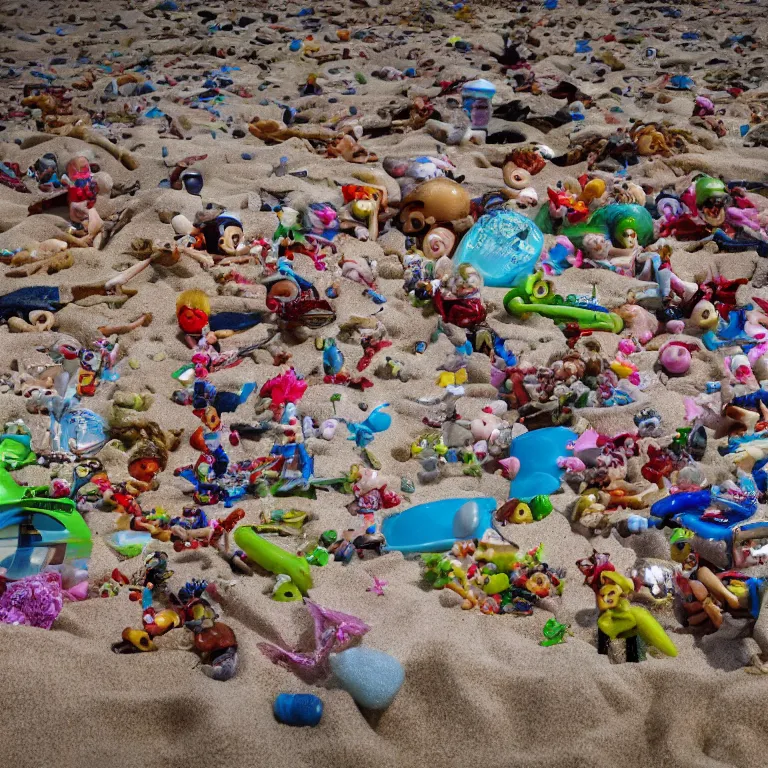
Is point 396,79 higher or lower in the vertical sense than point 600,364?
higher

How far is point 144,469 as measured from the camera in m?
2.52

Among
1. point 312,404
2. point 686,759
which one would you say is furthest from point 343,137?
point 686,759

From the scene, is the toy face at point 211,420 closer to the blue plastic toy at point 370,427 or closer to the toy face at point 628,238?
the blue plastic toy at point 370,427

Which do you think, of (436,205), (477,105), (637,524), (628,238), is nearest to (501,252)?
(436,205)

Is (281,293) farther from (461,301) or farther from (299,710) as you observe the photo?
(299,710)

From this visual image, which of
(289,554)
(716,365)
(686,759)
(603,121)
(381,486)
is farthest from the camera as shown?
(603,121)

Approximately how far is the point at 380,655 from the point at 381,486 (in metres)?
0.77

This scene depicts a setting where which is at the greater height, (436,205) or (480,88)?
(480,88)

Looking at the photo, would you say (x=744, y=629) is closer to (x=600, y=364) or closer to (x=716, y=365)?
(x=600, y=364)

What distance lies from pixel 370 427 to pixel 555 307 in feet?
3.43

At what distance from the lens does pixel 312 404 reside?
2.85 metres

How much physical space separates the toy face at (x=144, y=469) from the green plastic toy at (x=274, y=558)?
0.46 meters

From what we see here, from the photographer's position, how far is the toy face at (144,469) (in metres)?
2.51

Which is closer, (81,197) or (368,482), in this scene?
(368,482)
